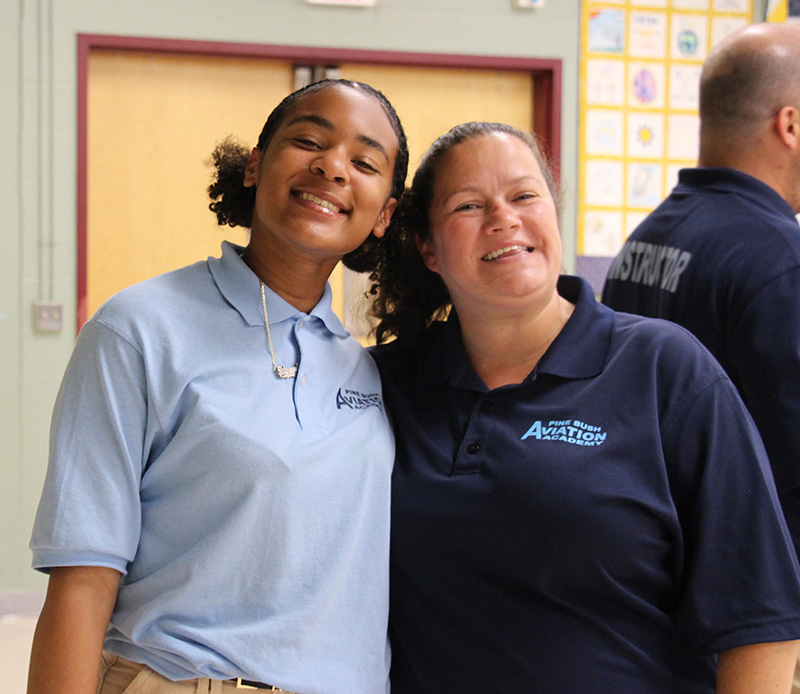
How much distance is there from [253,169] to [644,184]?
8.75ft

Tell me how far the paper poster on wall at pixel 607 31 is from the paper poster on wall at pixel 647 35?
5cm

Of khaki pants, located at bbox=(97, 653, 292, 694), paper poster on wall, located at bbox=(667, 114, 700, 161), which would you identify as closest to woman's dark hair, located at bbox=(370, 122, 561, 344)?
khaki pants, located at bbox=(97, 653, 292, 694)

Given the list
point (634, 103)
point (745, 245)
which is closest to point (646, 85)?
point (634, 103)

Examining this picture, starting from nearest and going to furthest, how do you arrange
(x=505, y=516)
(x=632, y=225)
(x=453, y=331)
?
(x=505, y=516) < (x=453, y=331) < (x=632, y=225)

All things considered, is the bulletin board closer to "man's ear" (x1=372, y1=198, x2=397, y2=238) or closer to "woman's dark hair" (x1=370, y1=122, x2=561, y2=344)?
"woman's dark hair" (x1=370, y1=122, x2=561, y2=344)

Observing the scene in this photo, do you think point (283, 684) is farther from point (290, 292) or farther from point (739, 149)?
point (739, 149)

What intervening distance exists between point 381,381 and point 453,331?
0.52 feet

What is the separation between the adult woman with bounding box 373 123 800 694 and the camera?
1.15m

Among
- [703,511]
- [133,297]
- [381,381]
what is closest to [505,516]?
[703,511]

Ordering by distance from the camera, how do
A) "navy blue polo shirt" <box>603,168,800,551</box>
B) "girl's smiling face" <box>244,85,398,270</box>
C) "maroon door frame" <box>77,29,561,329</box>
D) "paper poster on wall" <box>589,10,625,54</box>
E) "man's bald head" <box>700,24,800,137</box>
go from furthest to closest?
"paper poster on wall" <box>589,10,625,54</box> < "maroon door frame" <box>77,29,561,329</box> < "man's bald head" <box>700,24,800,137</box> < "navy blue polo shirt" <box>603,168,800,551</box> < "girl's smiling face" <box>244,85,398,270</box>

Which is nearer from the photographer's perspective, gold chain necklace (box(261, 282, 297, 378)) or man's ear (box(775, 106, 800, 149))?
gold chain necklace (box(261, 282, 297, 378))

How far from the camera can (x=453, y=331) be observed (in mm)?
1493

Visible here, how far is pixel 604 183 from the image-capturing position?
3693 millimetres

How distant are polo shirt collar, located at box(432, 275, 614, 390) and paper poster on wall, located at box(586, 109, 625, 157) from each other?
2.37 metres
